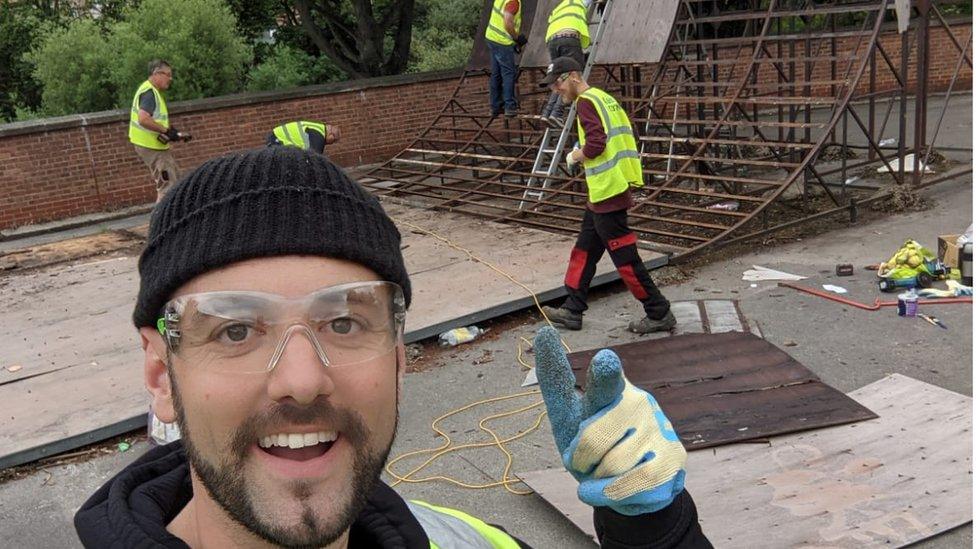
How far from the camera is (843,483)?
425 centimetres

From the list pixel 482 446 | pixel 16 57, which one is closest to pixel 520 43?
pixel 482 446

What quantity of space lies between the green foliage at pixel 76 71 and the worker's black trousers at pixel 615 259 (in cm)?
1156

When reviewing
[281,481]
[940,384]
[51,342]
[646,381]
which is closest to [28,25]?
[51,342]

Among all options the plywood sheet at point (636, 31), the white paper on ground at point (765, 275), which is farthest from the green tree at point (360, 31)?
the white paper on ground at point (765, 275)

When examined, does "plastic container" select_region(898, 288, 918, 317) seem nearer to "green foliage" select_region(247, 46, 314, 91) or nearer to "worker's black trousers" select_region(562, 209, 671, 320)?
"worker's black trousers" select_region(562, 209, 671, 320)

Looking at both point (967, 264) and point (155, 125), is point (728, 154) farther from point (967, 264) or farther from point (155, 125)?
point (155, 125)

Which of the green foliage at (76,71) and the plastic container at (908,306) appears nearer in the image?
the plastic container at (908,306)

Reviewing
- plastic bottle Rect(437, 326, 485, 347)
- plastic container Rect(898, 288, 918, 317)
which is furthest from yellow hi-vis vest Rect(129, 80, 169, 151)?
plastic container Rect(898, 288, 918, 317)

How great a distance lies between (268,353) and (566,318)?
5.66 metres

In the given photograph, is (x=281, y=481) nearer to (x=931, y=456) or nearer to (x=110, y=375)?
(x=931, y=456)

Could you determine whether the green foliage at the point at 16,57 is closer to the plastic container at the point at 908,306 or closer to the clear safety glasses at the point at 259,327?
the plastic container at the point at 908,306

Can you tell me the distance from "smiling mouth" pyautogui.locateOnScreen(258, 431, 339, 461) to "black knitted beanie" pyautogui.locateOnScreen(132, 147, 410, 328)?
26 cm

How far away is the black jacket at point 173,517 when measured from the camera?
1.33 m

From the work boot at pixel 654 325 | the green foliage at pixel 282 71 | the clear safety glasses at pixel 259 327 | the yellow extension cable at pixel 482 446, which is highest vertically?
the green foliage at pixel 282 71
